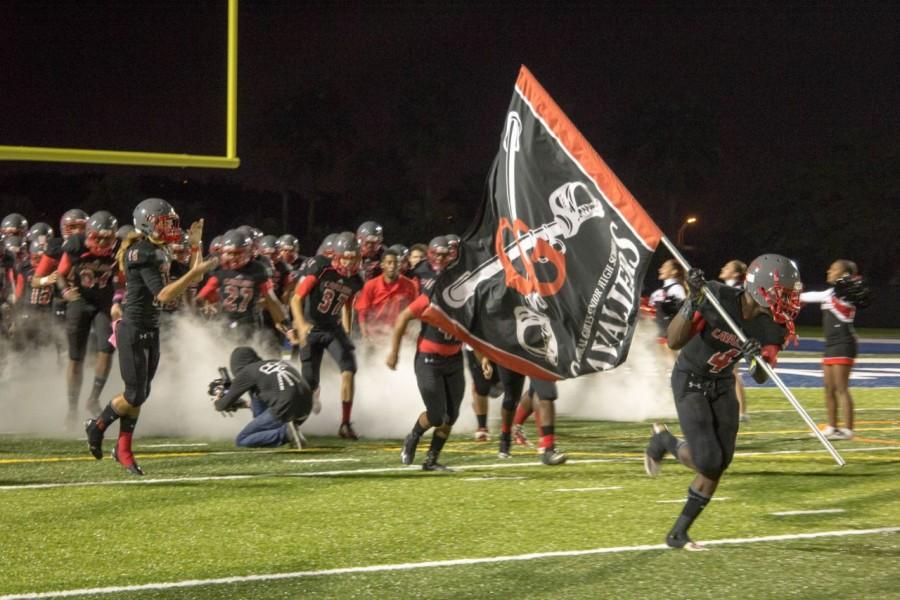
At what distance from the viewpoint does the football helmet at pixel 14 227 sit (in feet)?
49.7

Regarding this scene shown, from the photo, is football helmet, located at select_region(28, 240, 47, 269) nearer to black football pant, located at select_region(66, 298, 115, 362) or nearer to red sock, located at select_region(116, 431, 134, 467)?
black football pant, located at select_region(66, 298, 115, 362)

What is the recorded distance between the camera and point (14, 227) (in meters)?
15.3

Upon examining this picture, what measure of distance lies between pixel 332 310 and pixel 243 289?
842mm

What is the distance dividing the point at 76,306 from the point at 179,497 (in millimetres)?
4117

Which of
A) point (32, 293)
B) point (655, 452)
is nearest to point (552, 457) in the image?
point (655, 452)

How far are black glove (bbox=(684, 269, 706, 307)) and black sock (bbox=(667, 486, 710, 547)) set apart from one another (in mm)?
969

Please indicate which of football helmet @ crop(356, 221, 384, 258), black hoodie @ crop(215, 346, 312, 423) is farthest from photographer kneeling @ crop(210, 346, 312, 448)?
football helmet @ crop(356, 221, 384, 258)

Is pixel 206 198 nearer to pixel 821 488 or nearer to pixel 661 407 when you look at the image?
pixel 661 407

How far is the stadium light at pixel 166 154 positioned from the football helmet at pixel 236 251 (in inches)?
40.8

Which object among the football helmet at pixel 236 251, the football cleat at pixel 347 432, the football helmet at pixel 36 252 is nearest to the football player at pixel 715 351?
the football cleat at pixel 347 432

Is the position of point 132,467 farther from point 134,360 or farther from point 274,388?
point 274,388

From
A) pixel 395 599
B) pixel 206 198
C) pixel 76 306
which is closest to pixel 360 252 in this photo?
pixel 76 306

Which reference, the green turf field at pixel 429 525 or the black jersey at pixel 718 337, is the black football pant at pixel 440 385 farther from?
the black jersey at pixel 718 337

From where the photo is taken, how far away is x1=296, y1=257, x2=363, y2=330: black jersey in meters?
11.3
